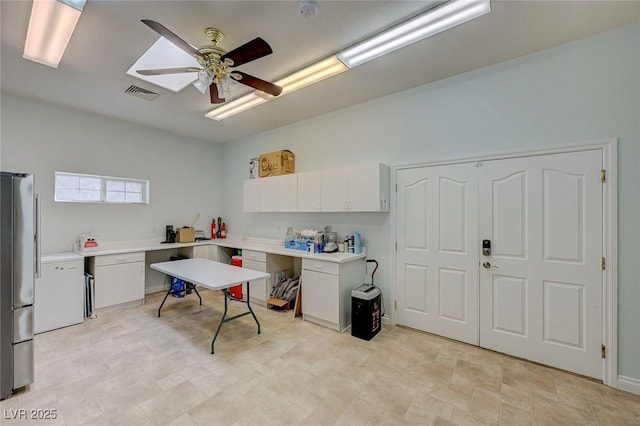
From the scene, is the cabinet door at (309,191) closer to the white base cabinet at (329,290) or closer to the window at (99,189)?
the white base cabinet at (329,290)

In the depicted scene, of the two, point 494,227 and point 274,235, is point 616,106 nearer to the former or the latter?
point 494,227

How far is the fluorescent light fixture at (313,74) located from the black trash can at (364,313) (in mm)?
2558

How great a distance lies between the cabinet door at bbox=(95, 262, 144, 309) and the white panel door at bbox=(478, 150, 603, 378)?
4.85 m

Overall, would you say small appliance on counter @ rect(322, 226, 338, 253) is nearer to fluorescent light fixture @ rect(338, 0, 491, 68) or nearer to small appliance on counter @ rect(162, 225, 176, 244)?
fluorescent light fixture @ rect(338, 0, 491, 68)

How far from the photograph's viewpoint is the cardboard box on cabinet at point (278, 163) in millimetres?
4516

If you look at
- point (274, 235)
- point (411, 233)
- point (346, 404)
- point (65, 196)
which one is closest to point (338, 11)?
point (411, 233)

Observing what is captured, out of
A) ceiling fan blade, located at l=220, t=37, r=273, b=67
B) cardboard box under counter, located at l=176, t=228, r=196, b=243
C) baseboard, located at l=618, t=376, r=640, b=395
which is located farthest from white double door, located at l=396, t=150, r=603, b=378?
cardboard box under counter, located at l=176, t=228, r=196, b=243

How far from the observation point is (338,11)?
211cm

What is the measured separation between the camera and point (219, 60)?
7.37 feet

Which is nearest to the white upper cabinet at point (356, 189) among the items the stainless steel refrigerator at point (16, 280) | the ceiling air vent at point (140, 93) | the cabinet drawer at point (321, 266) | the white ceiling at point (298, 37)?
the cabinet drawer at point (321, 266)

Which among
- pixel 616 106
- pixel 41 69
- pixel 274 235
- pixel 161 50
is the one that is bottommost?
pixel 274 235

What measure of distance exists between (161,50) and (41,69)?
1.34 m

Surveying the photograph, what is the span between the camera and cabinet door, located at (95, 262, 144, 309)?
3867mm

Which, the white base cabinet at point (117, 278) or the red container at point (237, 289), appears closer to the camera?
the white base cabinet at point (117, 278)
